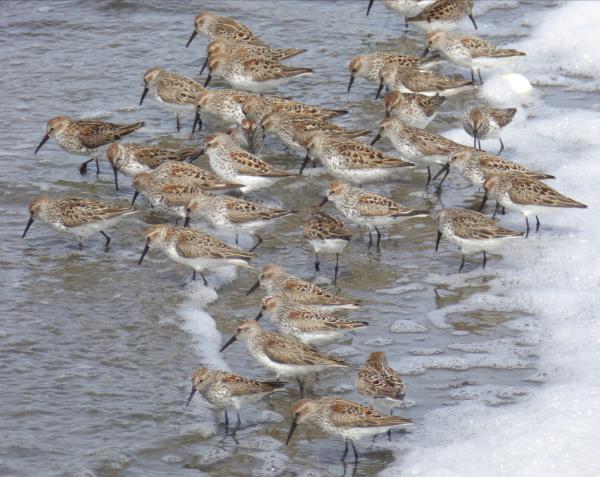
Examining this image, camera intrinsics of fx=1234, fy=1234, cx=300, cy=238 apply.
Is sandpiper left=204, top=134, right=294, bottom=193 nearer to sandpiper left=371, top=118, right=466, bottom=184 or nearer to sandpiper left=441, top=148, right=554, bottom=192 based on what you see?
sandpiper left=371, top=118, right=466, bottom=184

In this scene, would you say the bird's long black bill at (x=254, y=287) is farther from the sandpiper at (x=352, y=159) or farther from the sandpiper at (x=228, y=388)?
the sandpiper at (x=352, y=159)

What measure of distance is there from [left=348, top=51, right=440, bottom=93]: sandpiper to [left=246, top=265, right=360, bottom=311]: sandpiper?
538 cm

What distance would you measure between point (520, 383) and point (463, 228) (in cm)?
230

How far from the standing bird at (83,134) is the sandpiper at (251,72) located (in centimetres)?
239

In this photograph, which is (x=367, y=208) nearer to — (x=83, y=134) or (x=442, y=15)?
(x=83, y=134)

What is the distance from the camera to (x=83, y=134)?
14102 millimetres

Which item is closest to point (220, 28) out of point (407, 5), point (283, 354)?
point (407, 5)

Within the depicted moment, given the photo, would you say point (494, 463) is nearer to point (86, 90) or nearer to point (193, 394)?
point (193, 394)

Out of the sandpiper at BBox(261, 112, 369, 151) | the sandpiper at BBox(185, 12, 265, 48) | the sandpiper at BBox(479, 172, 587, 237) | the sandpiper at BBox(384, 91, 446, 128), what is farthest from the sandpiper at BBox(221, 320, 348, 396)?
the sandpiper at BBox(185, 12, 265, 48)

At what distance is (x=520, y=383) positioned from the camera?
9922mm

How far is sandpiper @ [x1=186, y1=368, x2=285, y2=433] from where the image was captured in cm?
928

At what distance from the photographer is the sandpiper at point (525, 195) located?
1240 cm

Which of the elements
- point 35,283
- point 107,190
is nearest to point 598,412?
point 35,283

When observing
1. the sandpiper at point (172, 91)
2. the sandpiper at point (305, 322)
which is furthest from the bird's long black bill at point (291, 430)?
the sandpiper at point (172, 91)
